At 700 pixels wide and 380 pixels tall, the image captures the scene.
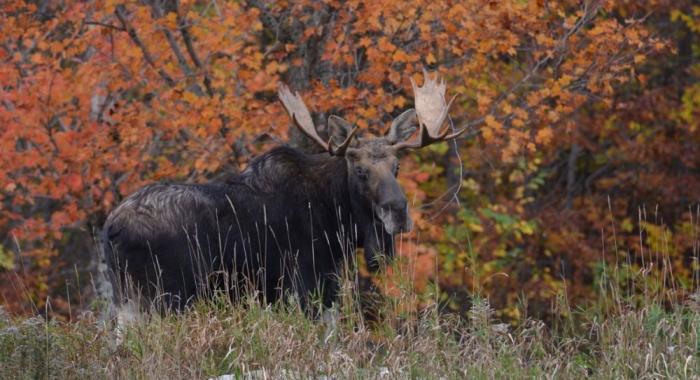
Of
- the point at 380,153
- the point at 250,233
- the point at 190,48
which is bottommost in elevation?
the point at 250,233

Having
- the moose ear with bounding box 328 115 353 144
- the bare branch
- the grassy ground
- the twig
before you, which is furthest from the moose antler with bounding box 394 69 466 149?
the grassy ground

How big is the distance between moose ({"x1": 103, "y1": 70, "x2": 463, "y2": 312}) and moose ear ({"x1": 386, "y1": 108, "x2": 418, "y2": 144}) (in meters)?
0.01

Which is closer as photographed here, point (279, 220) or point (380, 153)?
point (279, 220)

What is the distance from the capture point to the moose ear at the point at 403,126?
1022 centimetres

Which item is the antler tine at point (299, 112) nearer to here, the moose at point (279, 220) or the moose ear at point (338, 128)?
the moose at point (279, 220)

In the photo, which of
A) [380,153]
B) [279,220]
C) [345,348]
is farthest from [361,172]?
[345,348]

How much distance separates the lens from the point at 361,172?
384 inches

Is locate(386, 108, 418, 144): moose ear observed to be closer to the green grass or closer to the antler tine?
the antler tine

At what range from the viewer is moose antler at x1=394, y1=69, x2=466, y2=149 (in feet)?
32.7

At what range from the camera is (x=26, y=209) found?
18.8 meters

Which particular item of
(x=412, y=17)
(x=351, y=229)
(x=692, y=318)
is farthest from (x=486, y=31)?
(x=692, y=318)

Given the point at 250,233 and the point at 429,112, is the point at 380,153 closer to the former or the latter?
the point at 429,112

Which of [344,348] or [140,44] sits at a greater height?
[140,44]

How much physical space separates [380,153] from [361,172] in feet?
0.75
